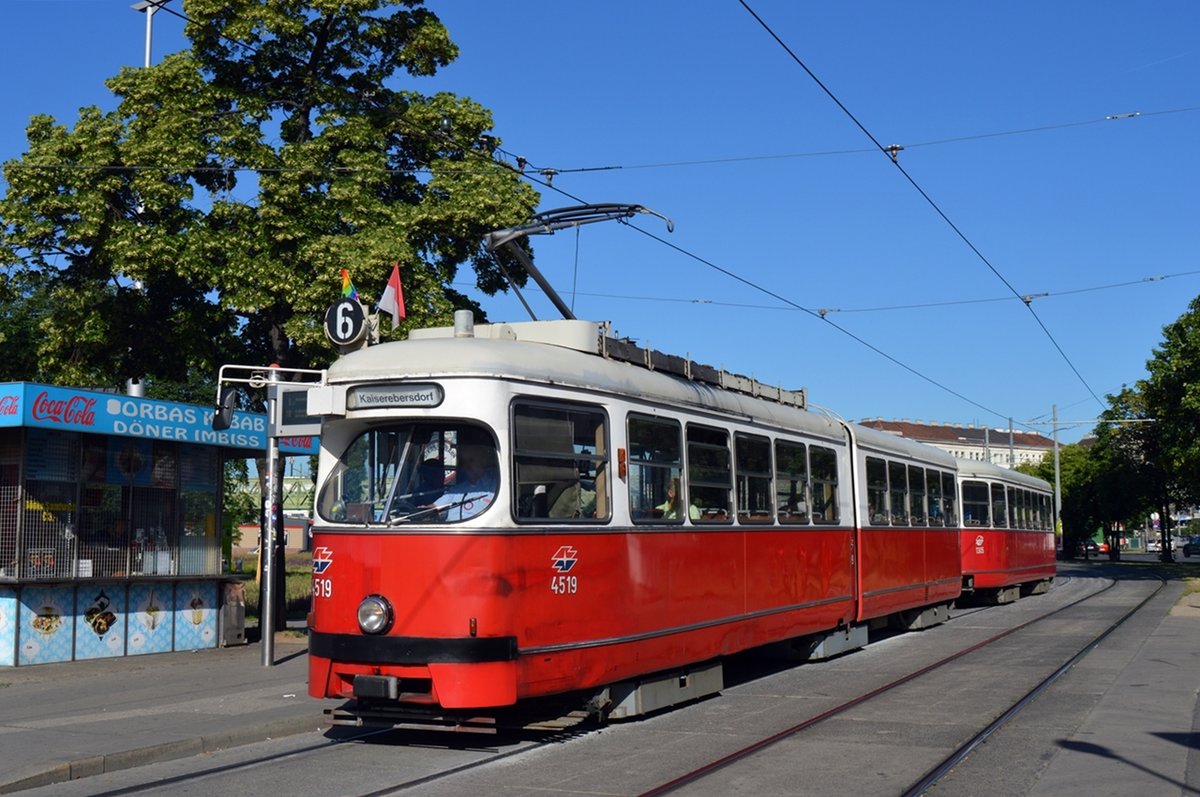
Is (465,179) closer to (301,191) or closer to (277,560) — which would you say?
(301,191)

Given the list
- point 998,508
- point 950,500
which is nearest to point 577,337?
point 950,500

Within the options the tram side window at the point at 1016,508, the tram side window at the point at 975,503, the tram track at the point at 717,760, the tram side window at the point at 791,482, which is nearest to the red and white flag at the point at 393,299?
the tram side window at the point at 791,482

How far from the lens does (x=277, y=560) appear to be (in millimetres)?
20438

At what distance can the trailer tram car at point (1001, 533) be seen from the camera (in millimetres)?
26094

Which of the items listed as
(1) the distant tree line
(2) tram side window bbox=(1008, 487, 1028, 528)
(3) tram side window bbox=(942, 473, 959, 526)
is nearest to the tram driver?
(3) tram side window bbox=(942, 473, 959, 526)

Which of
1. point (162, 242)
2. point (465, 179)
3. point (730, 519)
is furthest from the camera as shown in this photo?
point (465, 179)

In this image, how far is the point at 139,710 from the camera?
12.4 m

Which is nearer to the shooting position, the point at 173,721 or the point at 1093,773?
the point at 1093,773

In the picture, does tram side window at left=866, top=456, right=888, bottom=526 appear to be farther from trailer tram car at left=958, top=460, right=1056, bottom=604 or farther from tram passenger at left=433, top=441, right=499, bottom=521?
tram passenger at left=433, top=441, right=499, bottom=521

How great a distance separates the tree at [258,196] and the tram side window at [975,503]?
1050 cm

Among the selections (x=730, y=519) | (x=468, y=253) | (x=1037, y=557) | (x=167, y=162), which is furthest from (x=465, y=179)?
(x=1037, y=557)

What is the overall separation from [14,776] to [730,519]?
23.0ft

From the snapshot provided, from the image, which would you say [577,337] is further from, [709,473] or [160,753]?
[160,753]

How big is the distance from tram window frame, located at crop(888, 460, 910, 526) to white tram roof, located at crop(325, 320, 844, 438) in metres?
5.56
